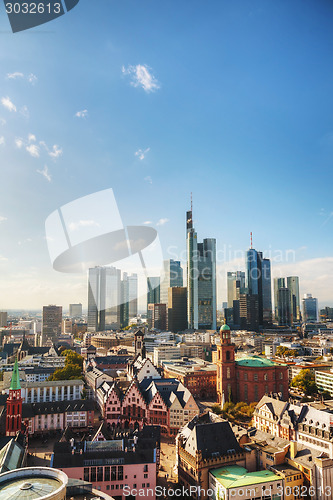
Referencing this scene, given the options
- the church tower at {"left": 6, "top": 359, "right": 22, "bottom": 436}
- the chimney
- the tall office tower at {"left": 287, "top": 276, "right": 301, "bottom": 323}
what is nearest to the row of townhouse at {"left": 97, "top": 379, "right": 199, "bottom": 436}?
the church tower at {"left": 6, "top": 359, "right": 22, "bottom": 436}

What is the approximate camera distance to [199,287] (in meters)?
126

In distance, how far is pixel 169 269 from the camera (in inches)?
6368

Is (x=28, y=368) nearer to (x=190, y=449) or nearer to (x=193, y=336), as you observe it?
(x=190, y=449)

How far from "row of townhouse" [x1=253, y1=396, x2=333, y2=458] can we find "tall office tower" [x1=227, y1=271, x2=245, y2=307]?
137 m

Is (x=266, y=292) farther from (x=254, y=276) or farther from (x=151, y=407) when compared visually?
(x=151, y=407)

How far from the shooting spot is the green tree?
52500mm

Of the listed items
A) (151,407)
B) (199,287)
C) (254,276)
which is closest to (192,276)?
(199,287)

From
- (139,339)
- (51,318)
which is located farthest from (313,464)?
(51,318)

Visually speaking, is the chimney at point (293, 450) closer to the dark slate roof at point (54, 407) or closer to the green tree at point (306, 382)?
the dark slate roof at point (54, 407)

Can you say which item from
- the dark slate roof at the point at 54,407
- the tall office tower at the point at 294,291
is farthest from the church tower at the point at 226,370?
the tall office tower at the point at 294,291

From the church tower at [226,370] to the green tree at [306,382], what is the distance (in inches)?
425

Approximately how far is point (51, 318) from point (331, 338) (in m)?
88.3

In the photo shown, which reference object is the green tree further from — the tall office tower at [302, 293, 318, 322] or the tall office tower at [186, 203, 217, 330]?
the tall office tower at [302, 293, 318, 322]

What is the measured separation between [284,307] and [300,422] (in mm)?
143200
